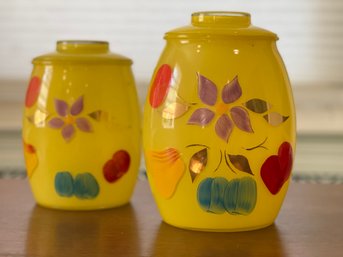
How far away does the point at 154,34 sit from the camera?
5.33 ft

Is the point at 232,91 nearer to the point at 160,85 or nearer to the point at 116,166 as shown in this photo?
the point at 160,85

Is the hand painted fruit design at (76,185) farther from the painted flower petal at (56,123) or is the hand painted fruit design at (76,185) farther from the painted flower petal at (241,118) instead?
the painted flower petal at (241,118)

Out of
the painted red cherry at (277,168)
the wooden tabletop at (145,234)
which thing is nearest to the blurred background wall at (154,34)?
the wooden tabletop at (145,234)

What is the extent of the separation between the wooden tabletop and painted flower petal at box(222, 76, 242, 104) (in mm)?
136

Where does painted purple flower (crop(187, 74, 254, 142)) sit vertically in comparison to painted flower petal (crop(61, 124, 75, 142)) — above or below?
above

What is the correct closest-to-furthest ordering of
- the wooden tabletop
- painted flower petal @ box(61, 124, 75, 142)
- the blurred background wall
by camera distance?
the wooden tabletop → painted flower petal @ box(61, 124, 75, 142) → the blurred background wall

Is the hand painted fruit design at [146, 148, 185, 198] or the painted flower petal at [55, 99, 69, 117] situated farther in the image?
the painted flower petal at [55, 99, 69, 117]

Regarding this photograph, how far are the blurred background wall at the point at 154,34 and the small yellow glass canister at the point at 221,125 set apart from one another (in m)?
0.88

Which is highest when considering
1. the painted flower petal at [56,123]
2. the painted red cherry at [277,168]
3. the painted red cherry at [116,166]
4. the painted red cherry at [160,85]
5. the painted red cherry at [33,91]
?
the painted red cherry at [160,85]

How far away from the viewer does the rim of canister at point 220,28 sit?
2.30ft

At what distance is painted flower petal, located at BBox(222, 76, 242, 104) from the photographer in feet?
2.25

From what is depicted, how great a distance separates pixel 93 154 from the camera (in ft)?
2.64

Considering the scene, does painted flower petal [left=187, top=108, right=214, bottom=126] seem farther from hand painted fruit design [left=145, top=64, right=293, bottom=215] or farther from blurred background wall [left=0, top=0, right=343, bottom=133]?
blurred background wall [left=0, top=0, right=343, bottom=133]

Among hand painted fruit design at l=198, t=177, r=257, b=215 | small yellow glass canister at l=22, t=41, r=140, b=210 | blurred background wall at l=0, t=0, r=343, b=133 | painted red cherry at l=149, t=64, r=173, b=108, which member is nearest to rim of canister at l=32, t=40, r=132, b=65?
small yellow glass canister at l=22, t=41, r=140, b=210
